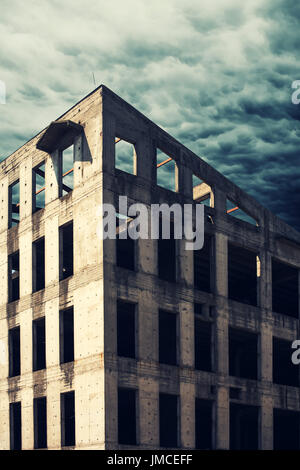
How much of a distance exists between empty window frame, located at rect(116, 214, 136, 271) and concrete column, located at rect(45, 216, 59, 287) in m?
3.24

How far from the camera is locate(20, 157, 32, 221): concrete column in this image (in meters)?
35.9

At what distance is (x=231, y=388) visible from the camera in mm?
34469

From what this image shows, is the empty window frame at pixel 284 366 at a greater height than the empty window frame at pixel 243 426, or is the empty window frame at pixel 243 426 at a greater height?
the empty window frame at pixel 284 366

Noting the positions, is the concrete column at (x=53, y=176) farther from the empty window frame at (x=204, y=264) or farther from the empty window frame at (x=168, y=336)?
the empty window frame at (x=204, y=264)

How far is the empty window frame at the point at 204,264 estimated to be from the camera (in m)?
35.8

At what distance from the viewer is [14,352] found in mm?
36906

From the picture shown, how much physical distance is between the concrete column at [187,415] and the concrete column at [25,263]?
366 inches

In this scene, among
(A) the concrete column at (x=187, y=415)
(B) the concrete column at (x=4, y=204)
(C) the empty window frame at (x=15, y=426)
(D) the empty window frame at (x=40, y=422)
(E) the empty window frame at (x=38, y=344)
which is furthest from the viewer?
(B) the concrete column at (x=4, y=204)

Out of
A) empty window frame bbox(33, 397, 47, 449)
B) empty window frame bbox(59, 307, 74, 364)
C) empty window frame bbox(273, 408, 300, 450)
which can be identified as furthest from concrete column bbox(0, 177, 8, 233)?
empty window frame bbox(273, 408, 300, 450)

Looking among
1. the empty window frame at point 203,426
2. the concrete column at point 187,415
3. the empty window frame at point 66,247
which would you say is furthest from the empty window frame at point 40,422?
the empty window frame at point 203,426

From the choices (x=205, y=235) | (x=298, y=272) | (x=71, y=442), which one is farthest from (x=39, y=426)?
(x=298, y=272)

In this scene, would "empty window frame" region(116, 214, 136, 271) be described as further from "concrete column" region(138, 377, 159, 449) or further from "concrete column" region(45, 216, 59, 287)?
"concrete column" region(138, 377, 159, 449)

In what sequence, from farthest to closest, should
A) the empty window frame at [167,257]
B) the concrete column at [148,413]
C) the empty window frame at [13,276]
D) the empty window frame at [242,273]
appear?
the empty window frame at [242,273] < the empty window frame at [13,276] < the empty window frame at [167,257] < the concrete column at [148,413]

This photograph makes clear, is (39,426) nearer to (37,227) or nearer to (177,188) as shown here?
(37,227)
